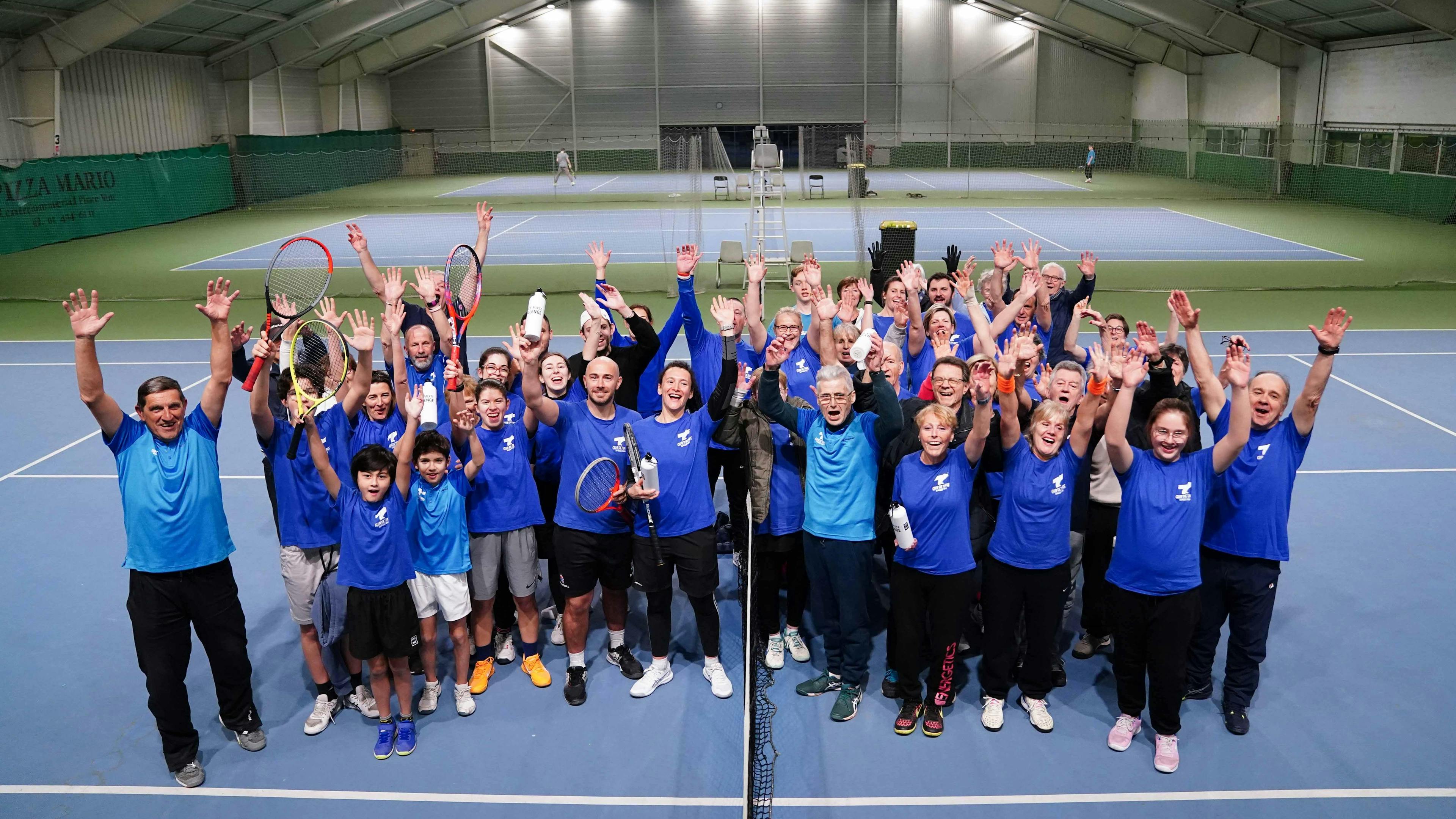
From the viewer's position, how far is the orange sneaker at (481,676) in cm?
666

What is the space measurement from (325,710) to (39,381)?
35.2 ft

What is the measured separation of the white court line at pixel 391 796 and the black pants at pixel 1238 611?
9.78 ft

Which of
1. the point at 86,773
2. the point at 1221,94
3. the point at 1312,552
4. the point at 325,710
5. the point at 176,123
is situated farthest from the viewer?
the point at 1221,94

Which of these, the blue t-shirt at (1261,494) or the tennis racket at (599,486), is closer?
the blue t-shirt at (1261,494)

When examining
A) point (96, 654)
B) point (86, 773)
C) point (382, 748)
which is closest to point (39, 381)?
point (96, 654)

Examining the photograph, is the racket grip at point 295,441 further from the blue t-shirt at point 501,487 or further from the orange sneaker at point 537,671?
the orange sneaker at point 537,671

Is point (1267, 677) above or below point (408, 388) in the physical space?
below

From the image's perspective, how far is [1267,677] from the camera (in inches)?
265

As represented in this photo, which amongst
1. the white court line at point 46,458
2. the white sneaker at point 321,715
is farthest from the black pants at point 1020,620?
the white court line at point 46,458

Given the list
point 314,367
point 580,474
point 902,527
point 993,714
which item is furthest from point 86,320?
point 993,714

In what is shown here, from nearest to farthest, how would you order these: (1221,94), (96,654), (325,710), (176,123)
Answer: (325,710)
(96,654)
(176,123)
(1221,94)

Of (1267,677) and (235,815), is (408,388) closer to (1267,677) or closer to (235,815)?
(235,815)

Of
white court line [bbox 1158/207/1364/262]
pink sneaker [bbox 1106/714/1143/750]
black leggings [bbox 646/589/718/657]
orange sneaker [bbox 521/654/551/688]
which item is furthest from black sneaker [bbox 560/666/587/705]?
white court line [bbox 1158/207/1364/262]

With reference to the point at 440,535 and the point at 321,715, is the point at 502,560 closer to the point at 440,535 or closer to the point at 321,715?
the point at 440,535
